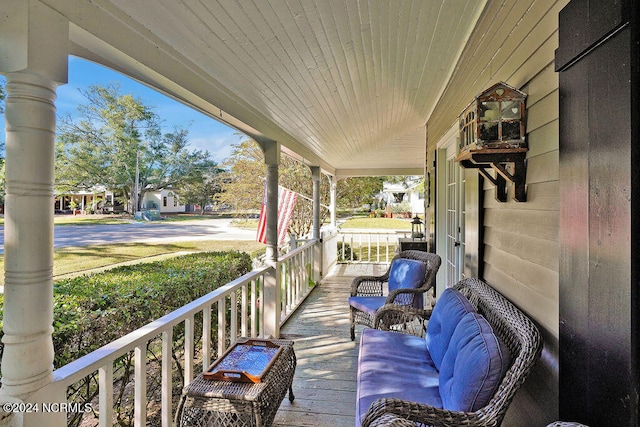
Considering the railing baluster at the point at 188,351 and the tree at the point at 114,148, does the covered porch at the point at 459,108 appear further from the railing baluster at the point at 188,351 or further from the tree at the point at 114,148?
the tree at the point at 114,148

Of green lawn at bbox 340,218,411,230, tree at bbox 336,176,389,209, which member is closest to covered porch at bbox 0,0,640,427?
tree at bbox 336,176,389,209

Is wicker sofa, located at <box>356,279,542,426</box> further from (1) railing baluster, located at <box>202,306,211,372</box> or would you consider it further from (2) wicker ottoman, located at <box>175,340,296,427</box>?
(1) railing baluster, located at <box>202,306,211,372</box>

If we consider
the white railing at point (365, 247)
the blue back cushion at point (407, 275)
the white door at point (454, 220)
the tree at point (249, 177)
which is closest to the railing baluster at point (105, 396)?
the blue back cushion at point (407, 275)

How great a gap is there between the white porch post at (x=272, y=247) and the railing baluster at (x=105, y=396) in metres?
2.31

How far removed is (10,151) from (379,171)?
839 centimetres

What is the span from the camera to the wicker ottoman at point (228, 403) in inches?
69.7

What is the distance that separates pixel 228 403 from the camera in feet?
5.87

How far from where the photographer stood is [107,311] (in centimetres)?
→ 209

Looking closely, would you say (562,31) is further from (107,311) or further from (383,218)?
(383,218)

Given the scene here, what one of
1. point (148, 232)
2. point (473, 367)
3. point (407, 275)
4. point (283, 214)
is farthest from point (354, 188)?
point (473, 367)

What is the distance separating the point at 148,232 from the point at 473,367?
16.7 feet

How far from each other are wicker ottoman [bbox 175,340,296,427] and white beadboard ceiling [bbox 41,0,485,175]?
1.70 metres

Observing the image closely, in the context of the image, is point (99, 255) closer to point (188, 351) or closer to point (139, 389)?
point (188, 351)

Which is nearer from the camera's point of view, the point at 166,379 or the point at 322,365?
the point at 166,379
